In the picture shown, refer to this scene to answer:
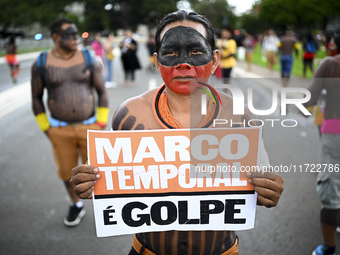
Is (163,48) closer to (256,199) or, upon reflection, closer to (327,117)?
(256,199)

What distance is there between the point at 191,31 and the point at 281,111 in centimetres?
54

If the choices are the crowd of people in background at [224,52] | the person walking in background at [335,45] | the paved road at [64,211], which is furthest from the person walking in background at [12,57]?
the person walking in background at [335,45]

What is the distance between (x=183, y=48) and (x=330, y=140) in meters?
1.58

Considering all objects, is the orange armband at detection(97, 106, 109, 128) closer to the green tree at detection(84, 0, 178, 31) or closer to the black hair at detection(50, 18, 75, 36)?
the black hair at detection(50, 18, 75, 36)

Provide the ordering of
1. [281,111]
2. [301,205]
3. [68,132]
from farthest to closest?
[301,205] → [68,132] → [281,111]

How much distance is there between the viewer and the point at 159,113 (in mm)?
1560

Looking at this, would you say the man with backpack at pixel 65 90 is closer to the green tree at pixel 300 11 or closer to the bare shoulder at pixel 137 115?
the bare shoulder at pixel 137 115

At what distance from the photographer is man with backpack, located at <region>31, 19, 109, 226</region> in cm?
310

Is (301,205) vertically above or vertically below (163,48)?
below

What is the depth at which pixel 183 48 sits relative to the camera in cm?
149

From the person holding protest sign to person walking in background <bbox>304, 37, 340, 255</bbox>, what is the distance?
1100 mm

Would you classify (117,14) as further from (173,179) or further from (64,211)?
(173,179)

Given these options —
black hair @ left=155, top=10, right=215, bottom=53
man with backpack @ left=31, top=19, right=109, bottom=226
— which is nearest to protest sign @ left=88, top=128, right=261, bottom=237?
black hair @ left=155, top=10, right=215, bottom=53

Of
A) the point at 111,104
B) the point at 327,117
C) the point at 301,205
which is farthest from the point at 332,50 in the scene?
the point at 111,104
